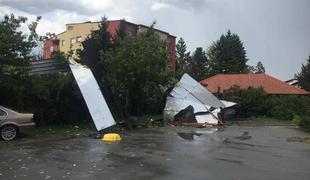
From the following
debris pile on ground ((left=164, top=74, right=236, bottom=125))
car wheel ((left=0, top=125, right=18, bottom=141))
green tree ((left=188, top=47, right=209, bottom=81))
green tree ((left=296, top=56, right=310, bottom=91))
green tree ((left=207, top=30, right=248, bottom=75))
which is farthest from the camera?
green tree ((left=188, top=47, right=209, bottom=81))

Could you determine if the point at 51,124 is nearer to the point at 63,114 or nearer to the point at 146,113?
the point at 63,114

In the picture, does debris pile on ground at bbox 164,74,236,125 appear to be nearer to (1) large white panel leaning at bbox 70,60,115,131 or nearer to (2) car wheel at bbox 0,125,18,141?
(1) large white panel leaning at bbox 70,60,115,131

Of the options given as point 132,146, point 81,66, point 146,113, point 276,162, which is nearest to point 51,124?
point 81,66

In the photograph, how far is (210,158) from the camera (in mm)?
13719

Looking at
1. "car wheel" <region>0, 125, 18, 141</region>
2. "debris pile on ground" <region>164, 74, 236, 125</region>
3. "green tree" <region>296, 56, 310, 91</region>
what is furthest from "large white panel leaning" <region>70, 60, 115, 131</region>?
"green tree" <region>296, 56, 310, 91</region>

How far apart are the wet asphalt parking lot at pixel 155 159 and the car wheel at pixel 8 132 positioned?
0.53m

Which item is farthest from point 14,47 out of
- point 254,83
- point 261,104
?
point 254,83

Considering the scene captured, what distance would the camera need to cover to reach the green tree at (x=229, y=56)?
82.1 m

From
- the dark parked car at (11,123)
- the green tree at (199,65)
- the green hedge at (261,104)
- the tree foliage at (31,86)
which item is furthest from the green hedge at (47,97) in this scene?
the green tree at (199,65)

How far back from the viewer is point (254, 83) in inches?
2160

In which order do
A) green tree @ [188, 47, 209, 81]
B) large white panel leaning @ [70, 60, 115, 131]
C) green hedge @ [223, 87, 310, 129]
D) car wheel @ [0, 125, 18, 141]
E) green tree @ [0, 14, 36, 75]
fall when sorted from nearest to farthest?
car wheel @ [0, 125, 18, 141]
green tree @ [0, 14, 36, 75]
large white panel leaning @ [70, 60, 115, 131]
green hedge @ [223, 87, 310, 129]
green tree @ [188, 47, 209, 81]

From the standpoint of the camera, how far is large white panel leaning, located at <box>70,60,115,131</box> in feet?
72.4

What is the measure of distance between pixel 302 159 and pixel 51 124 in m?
13.3

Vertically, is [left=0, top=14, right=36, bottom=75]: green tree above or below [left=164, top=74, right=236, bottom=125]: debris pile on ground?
above
